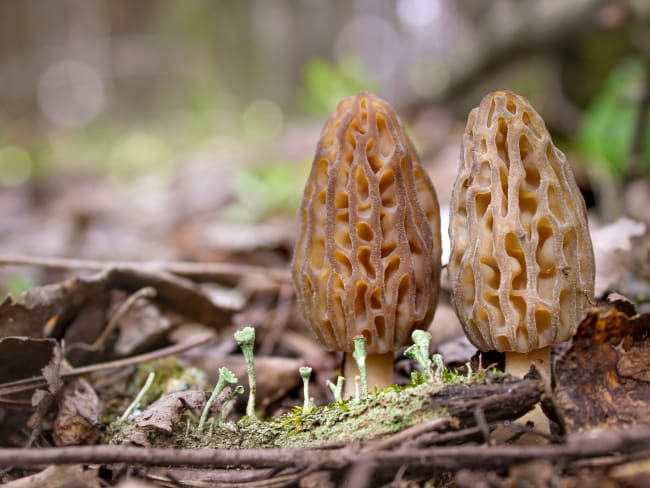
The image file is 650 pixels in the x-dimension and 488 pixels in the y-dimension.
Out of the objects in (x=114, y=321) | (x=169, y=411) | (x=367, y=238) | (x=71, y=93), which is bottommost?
(x=169, y=411)

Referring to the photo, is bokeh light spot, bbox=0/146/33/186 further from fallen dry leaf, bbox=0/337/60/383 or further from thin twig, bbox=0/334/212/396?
fallen dry leaf, bbox=0/337/60/383

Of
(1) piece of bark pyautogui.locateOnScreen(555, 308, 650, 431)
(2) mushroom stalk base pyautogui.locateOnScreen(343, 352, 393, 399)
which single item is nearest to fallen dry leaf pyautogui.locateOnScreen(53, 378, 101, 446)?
(2) mushroom stalk base pyautogui.locateOnScreen(343, 352, 393, 399)

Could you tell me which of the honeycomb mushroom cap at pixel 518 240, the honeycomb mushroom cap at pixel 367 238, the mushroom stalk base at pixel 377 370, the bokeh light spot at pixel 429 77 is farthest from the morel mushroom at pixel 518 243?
the bokeh light spot at pixel 429 77

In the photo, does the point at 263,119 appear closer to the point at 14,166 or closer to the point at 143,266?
the point at 14,166

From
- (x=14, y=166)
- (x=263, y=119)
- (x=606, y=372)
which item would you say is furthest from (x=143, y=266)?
(x=263, y=119)

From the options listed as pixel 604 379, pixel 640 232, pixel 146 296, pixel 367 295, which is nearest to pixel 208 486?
pixel 367 295

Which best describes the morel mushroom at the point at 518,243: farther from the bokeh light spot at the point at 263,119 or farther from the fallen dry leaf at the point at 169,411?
the bokeh light spot at the point at 263,119
